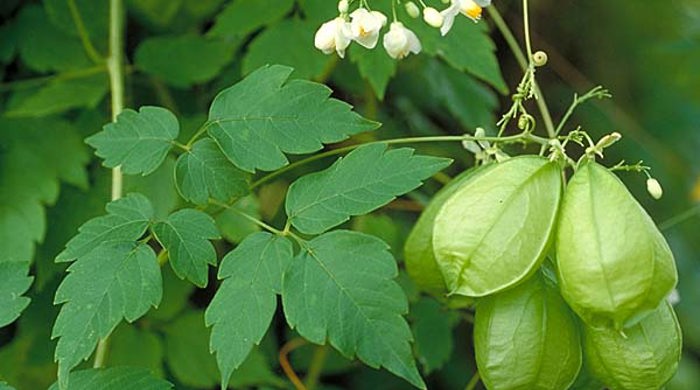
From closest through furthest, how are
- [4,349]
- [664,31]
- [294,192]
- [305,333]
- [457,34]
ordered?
[305,333], [294,192], [457,34], [4,349], [664,31]

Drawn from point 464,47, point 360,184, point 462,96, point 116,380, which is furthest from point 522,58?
point 116,380

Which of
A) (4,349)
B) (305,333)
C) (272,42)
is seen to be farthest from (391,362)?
(4,349)

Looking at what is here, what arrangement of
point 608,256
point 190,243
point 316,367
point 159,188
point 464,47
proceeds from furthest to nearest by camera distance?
point 316,367, point 159,188, point 464,47, point 190,243, point 608,256

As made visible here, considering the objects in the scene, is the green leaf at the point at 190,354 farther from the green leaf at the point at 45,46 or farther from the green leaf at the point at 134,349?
the green leaf at the point at 45,46

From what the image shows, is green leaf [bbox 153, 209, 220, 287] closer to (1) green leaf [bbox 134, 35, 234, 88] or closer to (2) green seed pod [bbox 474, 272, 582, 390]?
(2) green seed pod [bbox 474, 272, 582, 390]

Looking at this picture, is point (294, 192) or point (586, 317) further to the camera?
point (294, 192)

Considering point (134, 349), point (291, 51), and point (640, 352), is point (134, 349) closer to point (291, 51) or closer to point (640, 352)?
point (291, 51)

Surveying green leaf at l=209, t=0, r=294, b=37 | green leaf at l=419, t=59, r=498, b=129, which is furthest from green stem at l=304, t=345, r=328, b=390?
green leaf at l=209, t=0, r=294, b=37

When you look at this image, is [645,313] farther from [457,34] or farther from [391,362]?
[457,34]
